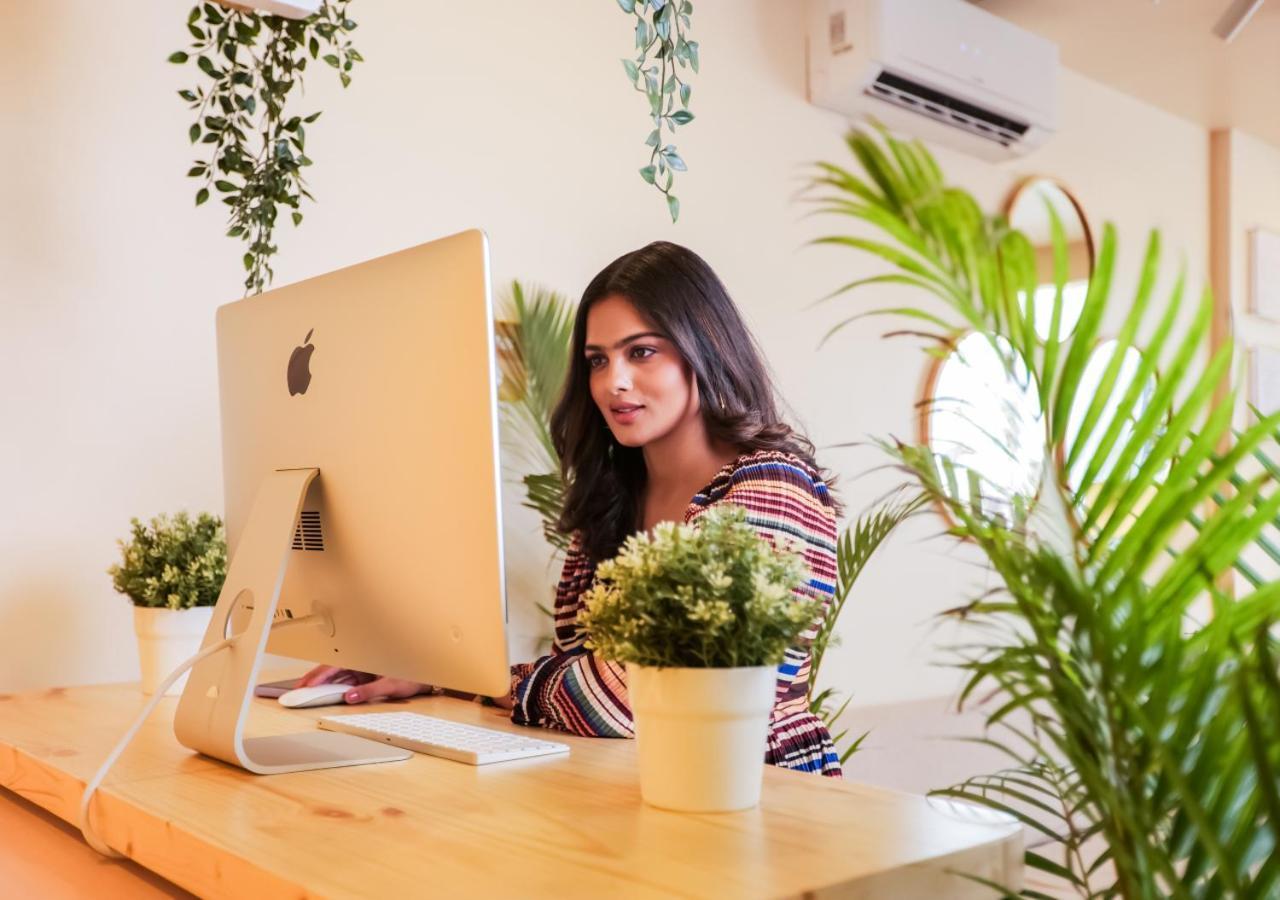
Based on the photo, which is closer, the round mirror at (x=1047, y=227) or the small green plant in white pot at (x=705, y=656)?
the small green plant in white pot at (x=705, y=656)

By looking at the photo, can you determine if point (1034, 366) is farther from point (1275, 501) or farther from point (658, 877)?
point (658, 877)

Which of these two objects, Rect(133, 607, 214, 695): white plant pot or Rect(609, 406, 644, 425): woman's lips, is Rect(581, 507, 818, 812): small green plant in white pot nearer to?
Rect(609, 406, 644, 425): woman's lips

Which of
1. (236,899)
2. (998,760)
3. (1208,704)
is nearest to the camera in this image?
(1208,704)

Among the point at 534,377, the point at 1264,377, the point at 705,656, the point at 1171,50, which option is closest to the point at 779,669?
the point at 705,656

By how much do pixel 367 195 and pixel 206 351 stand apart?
20.3 inches

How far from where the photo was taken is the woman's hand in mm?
1813

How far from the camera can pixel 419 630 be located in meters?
1.29

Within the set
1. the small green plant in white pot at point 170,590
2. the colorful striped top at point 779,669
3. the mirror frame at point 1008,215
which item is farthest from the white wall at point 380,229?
the colorful striped top at point 779,669

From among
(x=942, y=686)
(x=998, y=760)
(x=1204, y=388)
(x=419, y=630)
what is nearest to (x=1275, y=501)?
(x=1204, y=388)

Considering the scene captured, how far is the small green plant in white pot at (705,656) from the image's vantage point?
1.08m

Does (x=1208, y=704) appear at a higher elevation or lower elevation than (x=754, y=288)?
lower

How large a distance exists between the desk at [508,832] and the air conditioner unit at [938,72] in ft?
8.81

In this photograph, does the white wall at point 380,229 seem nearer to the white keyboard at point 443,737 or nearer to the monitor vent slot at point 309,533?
the white keyboard at point 443,737

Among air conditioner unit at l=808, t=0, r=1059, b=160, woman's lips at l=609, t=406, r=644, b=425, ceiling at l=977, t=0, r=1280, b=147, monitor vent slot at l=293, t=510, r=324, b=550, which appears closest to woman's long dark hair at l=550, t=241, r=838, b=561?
woman's lips at l=609, t=406, r=644, b=425
